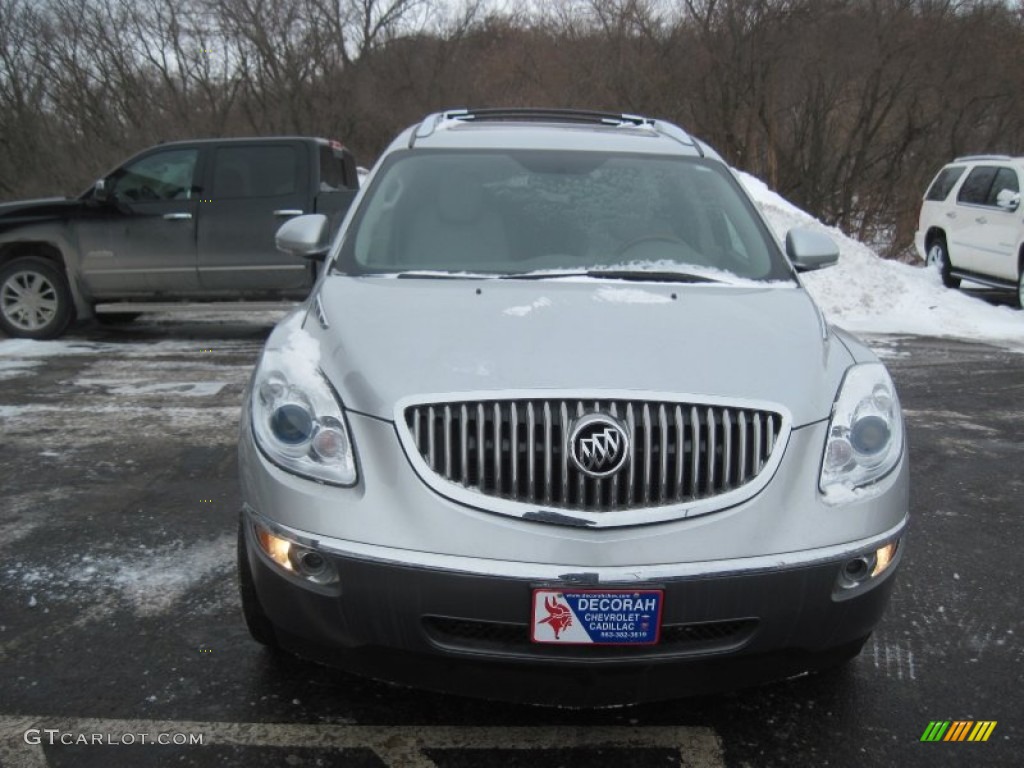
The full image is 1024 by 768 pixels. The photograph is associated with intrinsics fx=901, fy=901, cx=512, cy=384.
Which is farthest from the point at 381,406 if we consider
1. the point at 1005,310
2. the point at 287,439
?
the point at 1005,310

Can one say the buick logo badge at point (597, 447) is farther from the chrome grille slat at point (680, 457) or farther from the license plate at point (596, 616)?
the license plate at point (596, 616)

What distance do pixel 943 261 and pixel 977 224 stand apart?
108 centimetres

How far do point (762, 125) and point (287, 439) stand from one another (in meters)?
19.5

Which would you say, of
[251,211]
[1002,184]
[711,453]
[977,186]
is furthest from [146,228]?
[977,186]

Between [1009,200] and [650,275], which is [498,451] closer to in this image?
[650,275]

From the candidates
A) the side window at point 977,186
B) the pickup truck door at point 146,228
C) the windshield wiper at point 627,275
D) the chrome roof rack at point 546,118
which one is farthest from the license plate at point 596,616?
the side window at point 977,186

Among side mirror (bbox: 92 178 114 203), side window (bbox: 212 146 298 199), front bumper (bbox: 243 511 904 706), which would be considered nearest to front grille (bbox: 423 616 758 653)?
front bumper (bbox: 243 511 904 706)

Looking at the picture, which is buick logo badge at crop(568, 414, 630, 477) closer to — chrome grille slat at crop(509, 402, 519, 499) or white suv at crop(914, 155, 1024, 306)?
chrome grille slat at crop(509, 402, 519, 499)

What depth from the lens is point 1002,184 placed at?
11.8 m

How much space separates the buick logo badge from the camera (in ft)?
7.29

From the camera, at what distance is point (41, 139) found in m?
26.7

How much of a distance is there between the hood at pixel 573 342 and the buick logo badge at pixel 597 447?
4.5 inches

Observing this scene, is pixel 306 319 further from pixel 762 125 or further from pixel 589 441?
pixel 762 125

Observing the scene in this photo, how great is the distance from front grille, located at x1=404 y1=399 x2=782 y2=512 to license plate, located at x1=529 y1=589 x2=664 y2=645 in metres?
0.22
